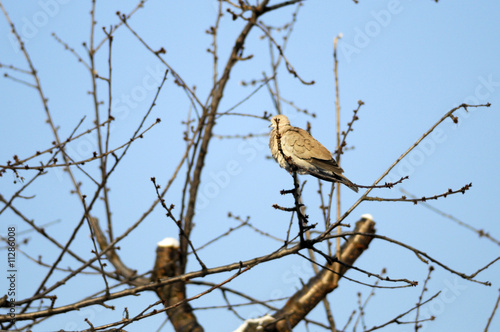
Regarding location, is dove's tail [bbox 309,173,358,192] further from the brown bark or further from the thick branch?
the brown bark

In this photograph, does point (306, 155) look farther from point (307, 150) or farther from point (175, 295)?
point (175, 295)

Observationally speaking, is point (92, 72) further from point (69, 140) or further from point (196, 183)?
point (69, 140)

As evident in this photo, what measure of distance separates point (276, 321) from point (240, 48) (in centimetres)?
287

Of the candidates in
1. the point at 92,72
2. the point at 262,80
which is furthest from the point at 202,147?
the point at 92,72

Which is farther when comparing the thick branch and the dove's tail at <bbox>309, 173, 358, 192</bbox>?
the thick branch

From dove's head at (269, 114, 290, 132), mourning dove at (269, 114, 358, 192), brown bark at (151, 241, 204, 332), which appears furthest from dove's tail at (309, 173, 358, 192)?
brown bark at (151, 241, 204, 332)

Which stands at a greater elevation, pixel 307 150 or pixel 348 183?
pixel 307 150

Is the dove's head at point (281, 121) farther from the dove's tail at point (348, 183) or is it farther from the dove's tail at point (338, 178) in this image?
the dove's tail at point (348, 183)

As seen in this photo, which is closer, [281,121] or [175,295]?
[281,121]

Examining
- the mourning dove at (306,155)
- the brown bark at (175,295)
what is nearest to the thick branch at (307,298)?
the brown bark at (175,295)

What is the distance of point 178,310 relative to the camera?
16.4ft

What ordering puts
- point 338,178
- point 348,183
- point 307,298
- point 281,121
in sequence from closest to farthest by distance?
1. point 348,183
2. point 338,178
3. point 281,121
4. point 307,298

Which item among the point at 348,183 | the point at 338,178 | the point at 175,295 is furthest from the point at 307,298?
the point at 348,183

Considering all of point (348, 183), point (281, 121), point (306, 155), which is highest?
point (281, 121)
